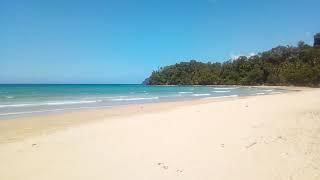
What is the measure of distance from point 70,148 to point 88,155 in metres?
0.88

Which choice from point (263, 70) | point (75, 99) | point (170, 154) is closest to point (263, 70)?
point (263, 70)

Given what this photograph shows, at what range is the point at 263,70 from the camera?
100m

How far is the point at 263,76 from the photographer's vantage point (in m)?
99.9

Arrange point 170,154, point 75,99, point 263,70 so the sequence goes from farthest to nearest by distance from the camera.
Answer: point 263,70 → point 75,99 → point 170,154

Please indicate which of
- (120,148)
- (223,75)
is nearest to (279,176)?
(120,148)

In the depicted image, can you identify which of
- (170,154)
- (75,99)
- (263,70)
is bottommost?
(75,99)

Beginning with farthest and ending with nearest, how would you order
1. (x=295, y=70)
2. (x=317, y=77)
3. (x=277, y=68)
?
(x=277, y=68), (x=295, y=70), (x=317, y=77)

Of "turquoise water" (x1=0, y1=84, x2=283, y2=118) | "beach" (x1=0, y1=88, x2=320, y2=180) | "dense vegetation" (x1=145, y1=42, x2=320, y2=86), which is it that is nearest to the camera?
"beach" (x1=0, y1=88, x2=320, y2=180)

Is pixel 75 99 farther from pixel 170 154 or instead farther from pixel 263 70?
pixel 263 70

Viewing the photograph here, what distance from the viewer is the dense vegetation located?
8188 cm

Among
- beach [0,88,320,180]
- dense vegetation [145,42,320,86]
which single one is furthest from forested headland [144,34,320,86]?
beach [0,88,320,180]

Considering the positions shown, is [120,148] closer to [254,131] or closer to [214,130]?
[214,130]

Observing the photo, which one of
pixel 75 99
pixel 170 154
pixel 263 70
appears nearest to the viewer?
pixel 170 154

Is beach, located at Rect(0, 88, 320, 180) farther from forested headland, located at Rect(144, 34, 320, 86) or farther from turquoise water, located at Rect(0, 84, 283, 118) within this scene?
forested headland, located at Rect(144, 34, 320, 86)
